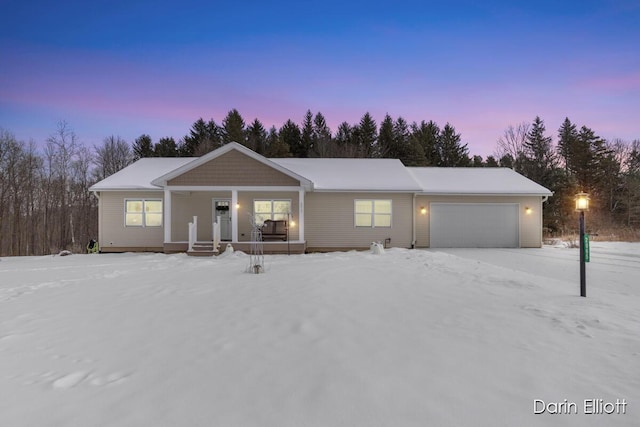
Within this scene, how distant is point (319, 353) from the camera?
3254 mm

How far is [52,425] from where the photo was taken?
6.98 feet

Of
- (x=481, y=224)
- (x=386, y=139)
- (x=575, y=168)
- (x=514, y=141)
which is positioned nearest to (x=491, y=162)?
(x=514, y=141)

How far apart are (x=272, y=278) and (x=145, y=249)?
9043 millimetres

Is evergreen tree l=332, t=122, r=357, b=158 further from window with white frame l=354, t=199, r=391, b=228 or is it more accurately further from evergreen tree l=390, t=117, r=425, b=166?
window with white frame l=354, t=199, r=391, b=228

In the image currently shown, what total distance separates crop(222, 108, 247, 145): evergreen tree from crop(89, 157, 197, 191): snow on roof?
16.0 meters

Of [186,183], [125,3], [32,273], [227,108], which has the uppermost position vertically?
[227,108]

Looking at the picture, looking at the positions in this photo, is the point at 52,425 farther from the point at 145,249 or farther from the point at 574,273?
the point at 145,249

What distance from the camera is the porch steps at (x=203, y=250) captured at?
39.0ft

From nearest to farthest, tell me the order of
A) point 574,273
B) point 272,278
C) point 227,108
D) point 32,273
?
point 272,278, point 574,273, point 32,273, point 227,108

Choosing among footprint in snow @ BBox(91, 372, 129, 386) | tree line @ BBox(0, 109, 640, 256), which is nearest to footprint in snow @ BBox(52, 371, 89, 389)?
footprint in snow @ BBox(91, 372, 129, 386)

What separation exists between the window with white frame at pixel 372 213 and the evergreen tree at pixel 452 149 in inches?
936

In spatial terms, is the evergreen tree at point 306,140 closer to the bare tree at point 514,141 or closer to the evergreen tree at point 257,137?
the evergreen tree at point 257,137

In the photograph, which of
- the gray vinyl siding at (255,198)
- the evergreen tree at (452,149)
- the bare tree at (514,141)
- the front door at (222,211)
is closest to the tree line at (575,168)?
the bare tree at (514,141)

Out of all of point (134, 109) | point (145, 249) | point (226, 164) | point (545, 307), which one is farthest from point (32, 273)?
point (134, 109)
